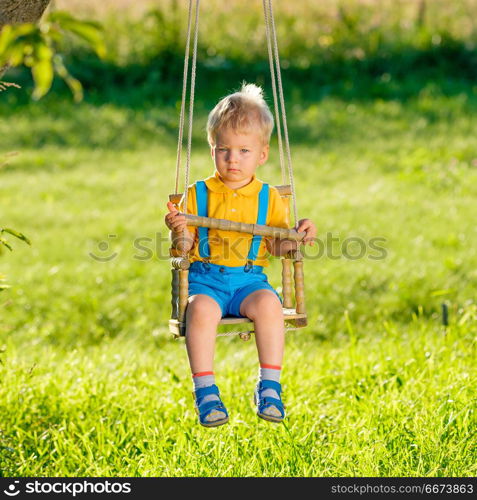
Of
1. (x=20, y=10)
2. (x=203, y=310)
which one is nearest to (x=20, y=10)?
(x=20, y=10)

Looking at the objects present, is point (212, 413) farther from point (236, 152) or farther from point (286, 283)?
point (236, 152)

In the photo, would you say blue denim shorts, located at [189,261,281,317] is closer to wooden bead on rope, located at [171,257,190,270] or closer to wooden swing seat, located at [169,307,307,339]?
wooden swing seat, located at [169,307,307,339]

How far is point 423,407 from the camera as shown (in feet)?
15.1

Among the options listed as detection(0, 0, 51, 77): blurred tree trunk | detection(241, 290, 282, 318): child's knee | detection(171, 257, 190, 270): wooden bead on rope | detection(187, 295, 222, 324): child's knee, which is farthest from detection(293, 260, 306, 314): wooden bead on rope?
detection(0, 0, 51, 77): blurred tree trunk

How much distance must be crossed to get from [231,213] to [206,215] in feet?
0.42

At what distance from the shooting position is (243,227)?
3.76 m

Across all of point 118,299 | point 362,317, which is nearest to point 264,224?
point 362,317

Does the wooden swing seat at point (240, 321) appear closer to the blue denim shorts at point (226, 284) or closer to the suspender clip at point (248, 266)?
the blue denim shorts at point (226, 284)

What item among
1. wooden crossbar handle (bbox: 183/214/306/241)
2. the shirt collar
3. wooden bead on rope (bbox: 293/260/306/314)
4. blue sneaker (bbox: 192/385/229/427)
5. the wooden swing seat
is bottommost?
blue sneaker (bbox: 192/385/229/427)

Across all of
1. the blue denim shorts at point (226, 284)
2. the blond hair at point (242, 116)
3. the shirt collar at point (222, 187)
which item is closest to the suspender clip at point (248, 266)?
the blue denim shorts at point (226, 284)

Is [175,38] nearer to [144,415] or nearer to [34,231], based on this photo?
[34,231]

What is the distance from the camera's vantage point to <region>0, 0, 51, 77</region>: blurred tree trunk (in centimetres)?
390

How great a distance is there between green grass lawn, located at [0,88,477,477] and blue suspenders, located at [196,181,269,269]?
40.9 inches

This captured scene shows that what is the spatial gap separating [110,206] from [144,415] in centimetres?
520
